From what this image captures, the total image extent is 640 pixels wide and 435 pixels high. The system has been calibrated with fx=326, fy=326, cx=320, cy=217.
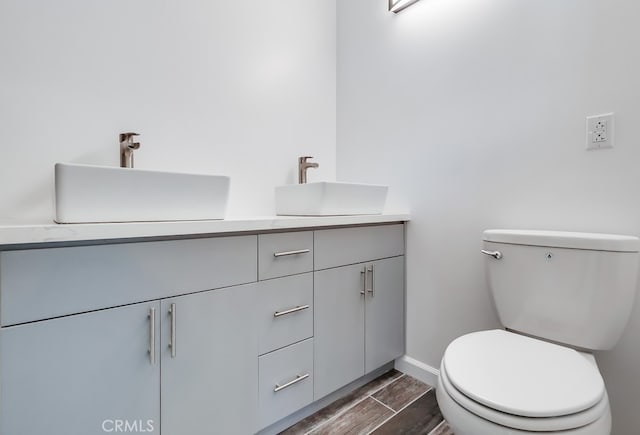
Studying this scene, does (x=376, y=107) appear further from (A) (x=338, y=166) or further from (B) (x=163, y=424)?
(B) (x=163, y=424)

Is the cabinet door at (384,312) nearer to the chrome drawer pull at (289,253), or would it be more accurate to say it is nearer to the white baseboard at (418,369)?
the white baseboard at (418,369)

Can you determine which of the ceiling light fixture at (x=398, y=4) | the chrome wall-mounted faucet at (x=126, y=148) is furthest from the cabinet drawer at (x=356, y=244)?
the ceiling light fixture at (x=398, y=4)

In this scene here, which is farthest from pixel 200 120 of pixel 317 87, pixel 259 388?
pixel 259 388

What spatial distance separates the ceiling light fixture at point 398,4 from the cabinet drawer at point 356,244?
116 centimetres

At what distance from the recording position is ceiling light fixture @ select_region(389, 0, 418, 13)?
5.57ft

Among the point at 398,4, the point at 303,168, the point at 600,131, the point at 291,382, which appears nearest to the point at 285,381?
the point at 291,382

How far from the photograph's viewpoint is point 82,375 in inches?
32.9

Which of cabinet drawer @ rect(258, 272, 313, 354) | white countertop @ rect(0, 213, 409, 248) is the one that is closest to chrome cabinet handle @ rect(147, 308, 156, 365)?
white countertop @ rect(0, 213, 409, 248)

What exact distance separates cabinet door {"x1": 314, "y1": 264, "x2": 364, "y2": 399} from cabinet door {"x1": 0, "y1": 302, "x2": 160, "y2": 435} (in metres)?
A: 0.63

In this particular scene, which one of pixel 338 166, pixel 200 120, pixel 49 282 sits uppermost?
pixel 200 120

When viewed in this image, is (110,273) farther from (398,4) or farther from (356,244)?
(398,4)

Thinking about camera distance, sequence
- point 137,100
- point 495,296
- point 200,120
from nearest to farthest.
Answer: point 495,296 < point 137,100 < point 200,120

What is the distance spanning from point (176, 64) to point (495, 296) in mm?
1630

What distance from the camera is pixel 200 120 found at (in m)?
1.51
